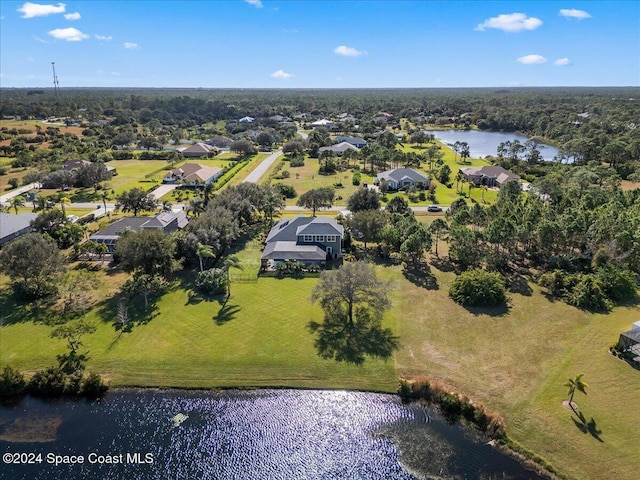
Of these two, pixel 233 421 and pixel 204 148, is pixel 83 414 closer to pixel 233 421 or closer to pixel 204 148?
pixel 233 421

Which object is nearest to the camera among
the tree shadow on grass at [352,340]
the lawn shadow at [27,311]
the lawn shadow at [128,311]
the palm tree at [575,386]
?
the palm tree at [575,386]

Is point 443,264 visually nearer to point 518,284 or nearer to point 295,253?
point 518,284

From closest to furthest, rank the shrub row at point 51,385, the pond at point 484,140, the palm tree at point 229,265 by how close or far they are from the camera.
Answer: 1. the shrub row at point 51,385
2. the palm tree at point 229,265
3. the pond at point 484,140

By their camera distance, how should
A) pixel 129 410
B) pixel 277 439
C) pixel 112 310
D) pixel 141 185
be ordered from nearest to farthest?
1. pixel 277 439
2. pixel 129 410
3. pixel 112 310
4. pixel 141 185

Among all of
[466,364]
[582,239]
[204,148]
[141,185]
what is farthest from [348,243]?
[204,148]

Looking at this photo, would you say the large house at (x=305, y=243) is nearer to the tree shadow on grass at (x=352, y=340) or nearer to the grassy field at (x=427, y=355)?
the grassy field at (x=427, y=355)

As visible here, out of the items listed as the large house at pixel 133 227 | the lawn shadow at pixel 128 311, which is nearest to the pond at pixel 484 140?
the large house at pixel 133 227

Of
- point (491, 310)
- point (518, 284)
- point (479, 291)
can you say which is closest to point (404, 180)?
point (518, 284)
